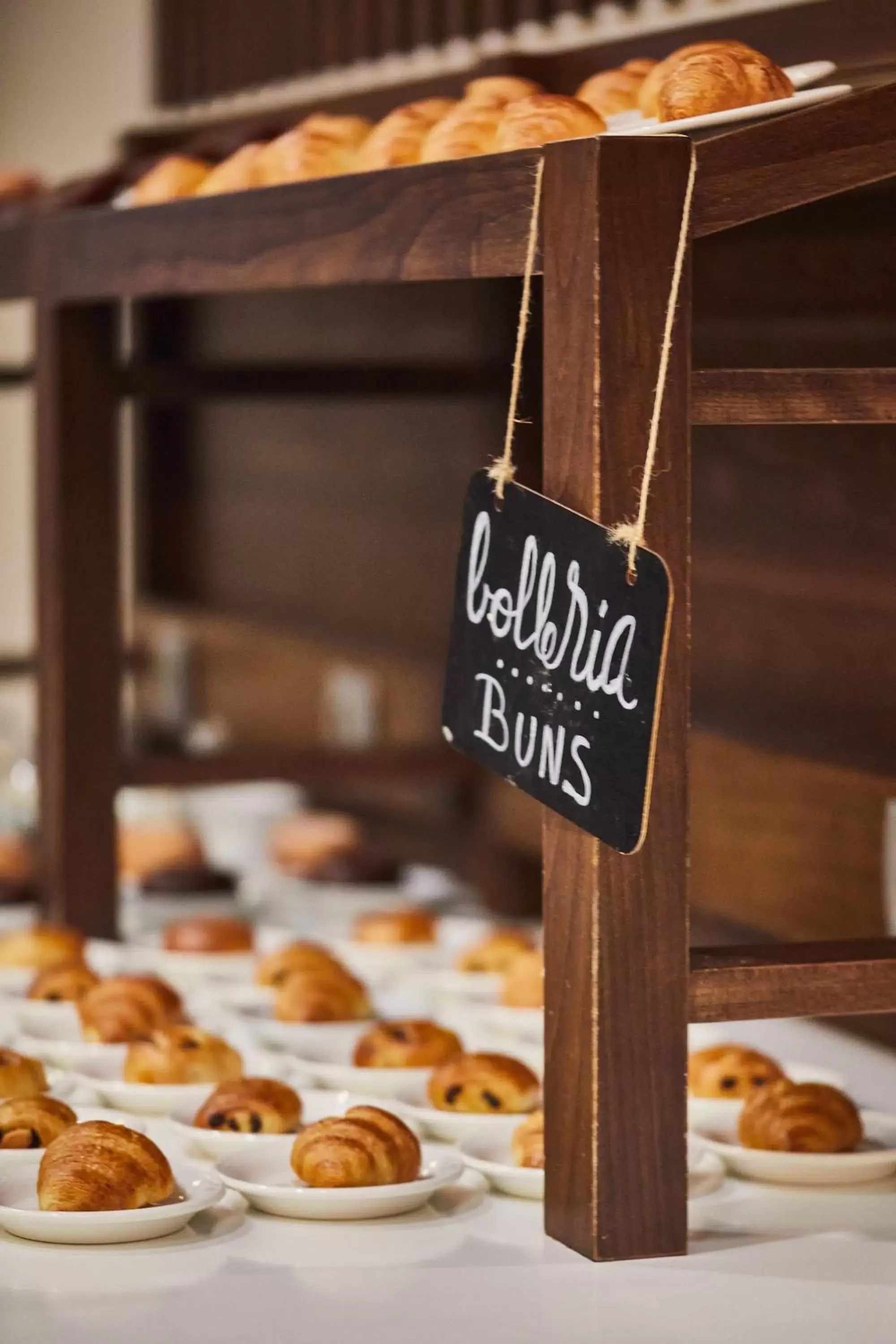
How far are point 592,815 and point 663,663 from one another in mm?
101

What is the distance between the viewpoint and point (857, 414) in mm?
1243

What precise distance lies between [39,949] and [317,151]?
83 cm

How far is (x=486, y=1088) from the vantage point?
154 centimetres

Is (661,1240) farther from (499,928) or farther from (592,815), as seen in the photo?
(499,928)

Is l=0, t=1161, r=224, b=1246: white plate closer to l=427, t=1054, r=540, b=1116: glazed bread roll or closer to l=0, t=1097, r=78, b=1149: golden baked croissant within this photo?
l=0, t=1097, r=78, b=1149: golden baked croissant

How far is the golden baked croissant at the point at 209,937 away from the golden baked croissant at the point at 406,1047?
47cm

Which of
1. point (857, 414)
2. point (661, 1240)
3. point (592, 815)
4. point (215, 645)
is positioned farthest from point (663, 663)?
point (215, 645)

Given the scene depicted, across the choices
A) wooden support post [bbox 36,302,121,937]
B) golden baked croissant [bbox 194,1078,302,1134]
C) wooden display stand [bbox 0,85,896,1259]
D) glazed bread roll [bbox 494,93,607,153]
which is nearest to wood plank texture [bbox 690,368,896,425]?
wooden display stand [bbox 0,85,896,1259]

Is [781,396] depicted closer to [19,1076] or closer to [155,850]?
[19,1076]

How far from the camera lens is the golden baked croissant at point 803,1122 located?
1.46 meters

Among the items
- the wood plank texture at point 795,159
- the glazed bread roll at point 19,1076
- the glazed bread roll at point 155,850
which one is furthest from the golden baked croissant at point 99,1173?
the glazed bread roll at point 155,850

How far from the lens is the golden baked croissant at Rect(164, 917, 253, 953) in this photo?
7.02 ft

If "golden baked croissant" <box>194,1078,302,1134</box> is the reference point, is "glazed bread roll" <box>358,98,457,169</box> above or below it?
above

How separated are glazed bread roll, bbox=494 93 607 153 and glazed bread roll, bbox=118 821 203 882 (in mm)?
1384
